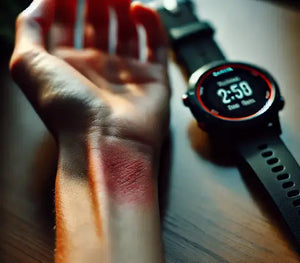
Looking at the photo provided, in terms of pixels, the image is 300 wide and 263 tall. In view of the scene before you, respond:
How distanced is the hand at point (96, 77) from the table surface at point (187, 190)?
49mm

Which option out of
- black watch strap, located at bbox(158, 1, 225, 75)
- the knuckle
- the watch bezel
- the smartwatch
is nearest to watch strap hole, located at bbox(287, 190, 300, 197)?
the smartwatch

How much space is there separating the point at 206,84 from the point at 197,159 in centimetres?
11

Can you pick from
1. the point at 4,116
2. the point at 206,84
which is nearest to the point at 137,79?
the point at 206,84

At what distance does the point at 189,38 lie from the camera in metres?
0.80

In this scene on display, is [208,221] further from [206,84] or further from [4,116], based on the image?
[4,116]

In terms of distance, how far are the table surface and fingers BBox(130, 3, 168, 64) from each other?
0.12 ft

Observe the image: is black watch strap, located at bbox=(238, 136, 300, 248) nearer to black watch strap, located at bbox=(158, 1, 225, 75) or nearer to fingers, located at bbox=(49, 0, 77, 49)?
black watch strap, located at bbox=(158, 1, 225, 75)

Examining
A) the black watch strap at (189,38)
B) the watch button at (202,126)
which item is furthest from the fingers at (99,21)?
the watch button at (202,126)

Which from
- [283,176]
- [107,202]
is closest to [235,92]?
[283,176]

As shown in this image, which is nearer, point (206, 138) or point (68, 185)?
point (68, 185)

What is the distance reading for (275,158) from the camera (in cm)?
65

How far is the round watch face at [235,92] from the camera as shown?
0.67 m

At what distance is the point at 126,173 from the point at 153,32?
28cm

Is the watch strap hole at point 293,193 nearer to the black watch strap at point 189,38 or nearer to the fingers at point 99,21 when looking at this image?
the black watch strap at point 189,38
